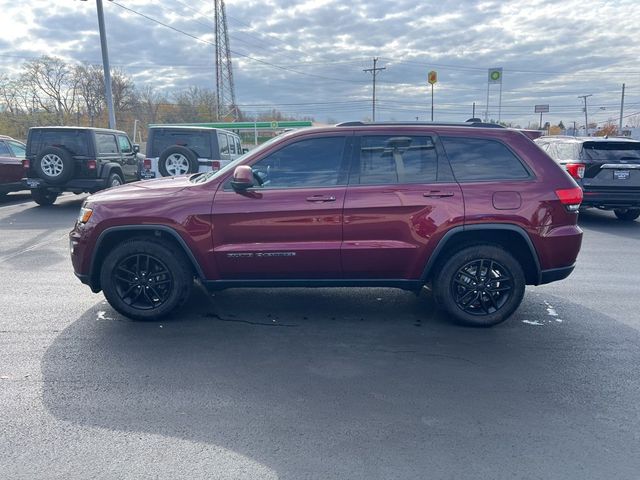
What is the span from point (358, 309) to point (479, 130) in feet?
7.05

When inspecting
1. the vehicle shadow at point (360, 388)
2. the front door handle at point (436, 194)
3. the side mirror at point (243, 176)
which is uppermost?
the side mirror at point (243, 176)

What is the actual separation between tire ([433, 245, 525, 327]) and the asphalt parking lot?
0.59ft

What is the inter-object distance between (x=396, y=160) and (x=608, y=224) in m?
8.20

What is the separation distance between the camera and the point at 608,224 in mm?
10547

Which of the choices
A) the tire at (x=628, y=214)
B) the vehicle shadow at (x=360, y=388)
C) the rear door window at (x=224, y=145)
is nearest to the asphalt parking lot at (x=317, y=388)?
the vehicle shadow at (x=360, y=388)

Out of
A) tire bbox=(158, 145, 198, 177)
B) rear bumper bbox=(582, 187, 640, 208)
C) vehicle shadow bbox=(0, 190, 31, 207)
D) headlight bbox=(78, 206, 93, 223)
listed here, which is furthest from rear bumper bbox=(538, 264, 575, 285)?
vehicle shadow bbox=(0, 190, 31, 207)

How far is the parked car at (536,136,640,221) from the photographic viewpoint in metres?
9.85

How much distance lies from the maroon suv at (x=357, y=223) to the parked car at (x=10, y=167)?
10.2m

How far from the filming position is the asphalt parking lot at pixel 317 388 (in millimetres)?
2719

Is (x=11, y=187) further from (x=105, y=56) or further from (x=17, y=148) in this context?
(x=105, y=56)

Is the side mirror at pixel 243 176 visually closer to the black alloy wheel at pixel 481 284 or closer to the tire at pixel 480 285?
the tire at pixel 480 285

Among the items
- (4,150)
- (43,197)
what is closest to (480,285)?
(43,197)

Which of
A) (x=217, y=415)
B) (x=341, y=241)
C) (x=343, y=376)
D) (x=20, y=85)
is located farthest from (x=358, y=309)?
(x=20, y=85)

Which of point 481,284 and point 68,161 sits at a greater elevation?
point 68,161
